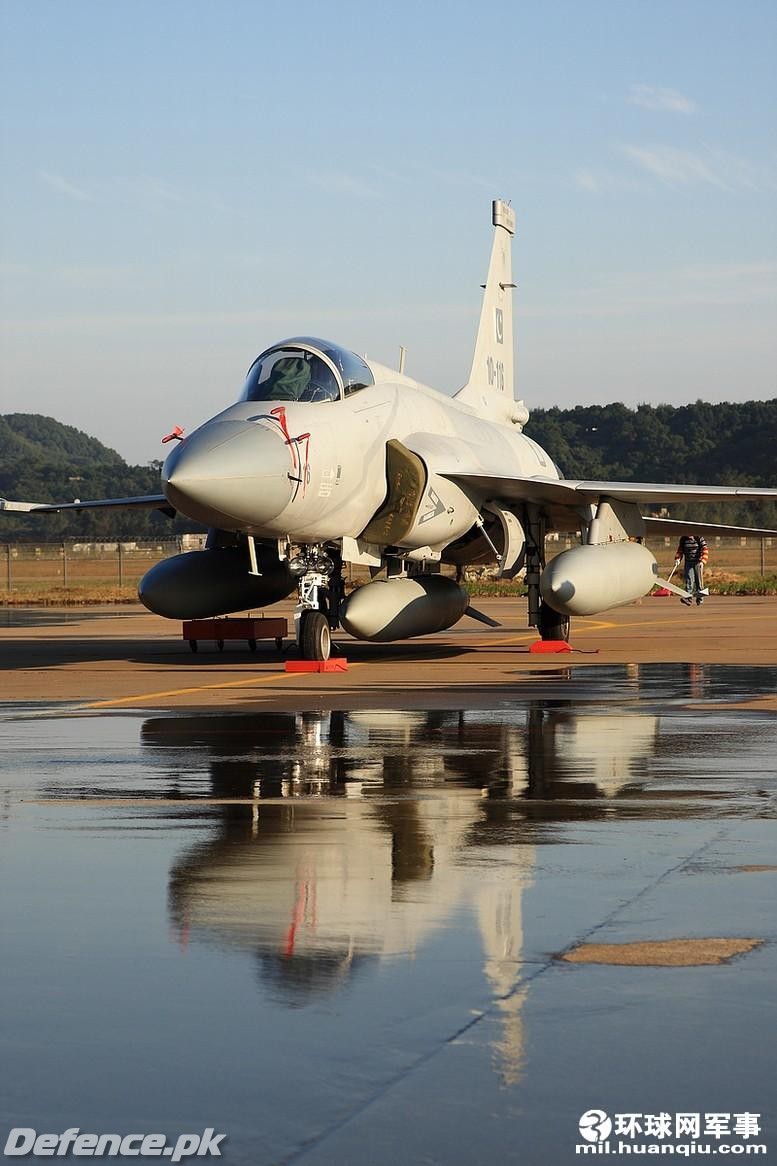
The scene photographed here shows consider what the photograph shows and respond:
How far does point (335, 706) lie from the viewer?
15539 millimetres

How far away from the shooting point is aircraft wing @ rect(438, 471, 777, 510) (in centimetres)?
2347

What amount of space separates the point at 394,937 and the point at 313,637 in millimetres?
14926

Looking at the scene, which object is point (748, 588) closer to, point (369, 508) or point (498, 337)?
point (498, 337)

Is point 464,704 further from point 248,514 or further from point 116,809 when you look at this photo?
point 116,809

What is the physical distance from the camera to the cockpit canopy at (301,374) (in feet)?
66.9

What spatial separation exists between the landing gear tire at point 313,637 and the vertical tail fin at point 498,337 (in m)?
8.91

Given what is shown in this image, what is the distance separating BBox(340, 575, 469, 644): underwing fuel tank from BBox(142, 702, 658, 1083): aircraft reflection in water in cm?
644

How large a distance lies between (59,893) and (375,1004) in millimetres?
2186

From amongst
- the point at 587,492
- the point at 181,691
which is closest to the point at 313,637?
the point at 181,691

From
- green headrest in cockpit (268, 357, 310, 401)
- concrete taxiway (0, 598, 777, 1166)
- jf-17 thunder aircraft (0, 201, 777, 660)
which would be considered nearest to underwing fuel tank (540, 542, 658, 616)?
jf-17 thunder aircraft (0, 201, 777, 660)

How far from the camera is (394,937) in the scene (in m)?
5.85

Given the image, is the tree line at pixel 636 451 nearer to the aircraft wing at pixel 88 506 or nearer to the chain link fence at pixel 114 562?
the chain link fence at pixel 114 562

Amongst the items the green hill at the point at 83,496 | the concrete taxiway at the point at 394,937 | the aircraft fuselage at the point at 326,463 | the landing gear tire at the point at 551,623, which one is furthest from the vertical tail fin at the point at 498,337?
the green hill at the point at 83,496

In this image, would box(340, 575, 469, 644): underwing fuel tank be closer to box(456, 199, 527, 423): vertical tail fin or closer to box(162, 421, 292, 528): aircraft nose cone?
box(162, 421, 292, 528): aircraft nose cone
